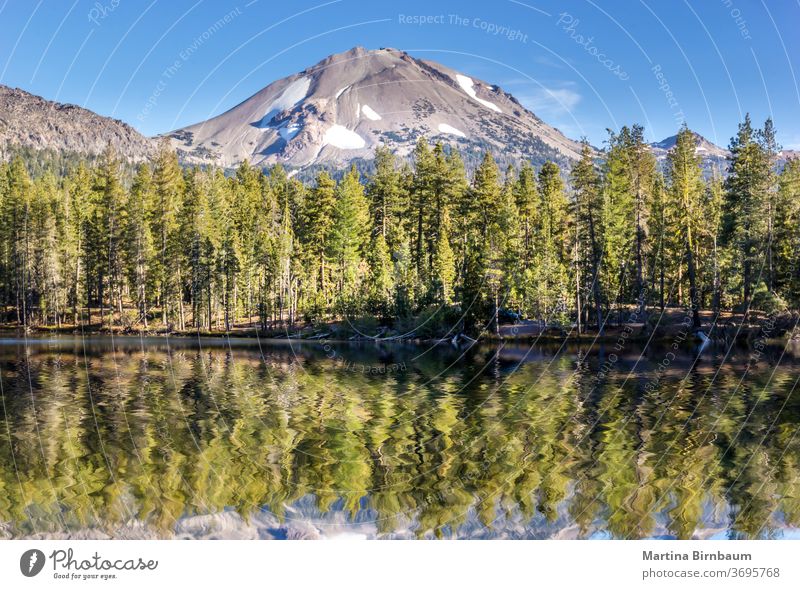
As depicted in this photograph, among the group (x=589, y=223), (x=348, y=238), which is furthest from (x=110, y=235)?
(x=589, y=223)

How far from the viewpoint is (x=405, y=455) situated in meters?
18.5

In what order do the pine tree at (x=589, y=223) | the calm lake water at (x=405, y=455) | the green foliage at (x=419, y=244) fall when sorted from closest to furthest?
the calm lake water at (x=405, y=455) → the green foliage at (x=419, y=244) → the pine tree at (x=589, y=223)

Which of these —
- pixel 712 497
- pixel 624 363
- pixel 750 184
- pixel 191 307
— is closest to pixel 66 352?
pixel 191 307

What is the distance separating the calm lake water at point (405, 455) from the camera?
1348cm

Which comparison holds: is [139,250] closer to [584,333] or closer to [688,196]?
[584,333]

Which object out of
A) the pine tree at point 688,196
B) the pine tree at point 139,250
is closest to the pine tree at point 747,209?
the pine tree at point 688,196

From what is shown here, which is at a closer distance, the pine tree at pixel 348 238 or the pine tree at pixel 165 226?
the pine tree at pixel 348 238

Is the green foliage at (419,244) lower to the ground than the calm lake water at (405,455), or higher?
higher

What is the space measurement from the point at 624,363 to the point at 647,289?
87.7ft

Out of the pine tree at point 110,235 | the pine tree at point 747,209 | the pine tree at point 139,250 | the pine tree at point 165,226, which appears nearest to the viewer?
the pine tree at point 747,209

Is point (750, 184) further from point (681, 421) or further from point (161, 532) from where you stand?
point (161, 532)

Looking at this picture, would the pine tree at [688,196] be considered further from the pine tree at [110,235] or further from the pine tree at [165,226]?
the pine tree at [110,235]

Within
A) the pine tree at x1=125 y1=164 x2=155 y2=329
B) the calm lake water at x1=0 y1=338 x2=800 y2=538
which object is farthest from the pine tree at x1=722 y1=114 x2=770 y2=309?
the pine tree at x1=125 y1=164 x2=155 y2=329
